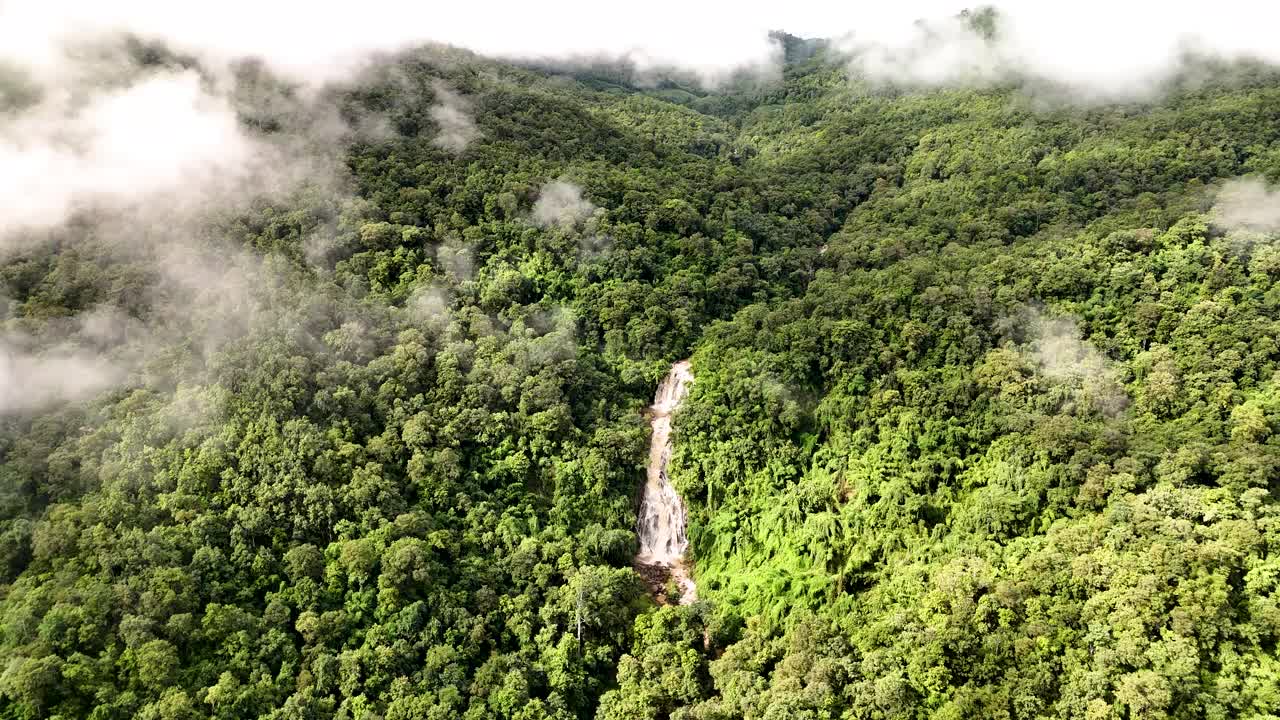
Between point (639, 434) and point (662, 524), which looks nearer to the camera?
point (662, 524)

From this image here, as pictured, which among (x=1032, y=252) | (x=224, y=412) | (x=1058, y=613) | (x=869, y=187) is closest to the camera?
(x=1058, y=613)

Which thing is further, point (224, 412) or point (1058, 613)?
point (224, 412)

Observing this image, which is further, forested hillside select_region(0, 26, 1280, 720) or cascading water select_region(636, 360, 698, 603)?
cascading water select_region(636, 360, 698, 603)

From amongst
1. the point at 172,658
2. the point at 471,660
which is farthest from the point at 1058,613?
the point at 172,658

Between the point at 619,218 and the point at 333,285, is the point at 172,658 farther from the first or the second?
the point at 619,218

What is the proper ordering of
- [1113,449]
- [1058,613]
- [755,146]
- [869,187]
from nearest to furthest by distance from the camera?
[1058,613] < [1113,449] < [869,187] < [755,146]

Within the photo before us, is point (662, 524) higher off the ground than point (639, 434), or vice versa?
point (639, 434)

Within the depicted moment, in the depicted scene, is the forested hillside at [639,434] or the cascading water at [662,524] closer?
the forested hillside at [639,434]

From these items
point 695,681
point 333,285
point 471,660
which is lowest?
point 471,660
